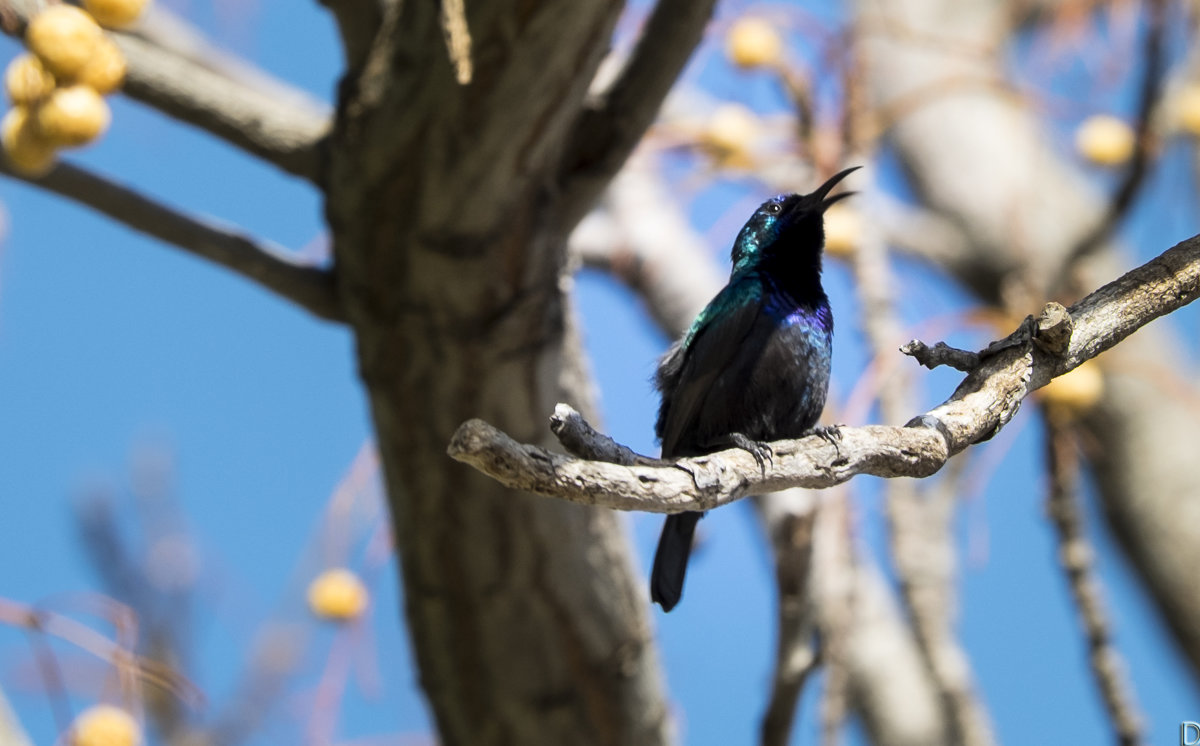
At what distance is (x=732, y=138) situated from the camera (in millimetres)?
4629

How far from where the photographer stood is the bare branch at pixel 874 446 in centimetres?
189

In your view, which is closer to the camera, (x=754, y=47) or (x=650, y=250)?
(x=754, y=47)

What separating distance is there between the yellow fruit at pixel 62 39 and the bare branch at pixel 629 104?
126 centimetres

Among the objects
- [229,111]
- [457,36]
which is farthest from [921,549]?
[229,111]

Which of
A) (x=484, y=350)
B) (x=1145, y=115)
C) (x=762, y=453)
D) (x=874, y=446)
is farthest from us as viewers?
(x=1145, y=115)

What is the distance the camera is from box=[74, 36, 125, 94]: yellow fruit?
8.34ft

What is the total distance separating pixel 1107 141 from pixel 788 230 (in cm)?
195

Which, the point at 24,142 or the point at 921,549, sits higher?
the point at 24,142

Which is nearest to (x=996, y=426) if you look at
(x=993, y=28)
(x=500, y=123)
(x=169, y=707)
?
(x=500, y=123)

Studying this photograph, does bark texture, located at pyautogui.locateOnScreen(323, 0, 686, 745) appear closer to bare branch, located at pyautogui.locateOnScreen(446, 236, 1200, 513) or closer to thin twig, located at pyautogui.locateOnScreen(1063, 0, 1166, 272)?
bare branch, located at pyautogui.locateOnScreen(446, 236, 1200, 513)

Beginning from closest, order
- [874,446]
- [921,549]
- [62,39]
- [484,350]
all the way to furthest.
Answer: [874,446]
[62,39]
[484,350]
[921,549]

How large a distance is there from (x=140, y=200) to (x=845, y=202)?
8.72ft

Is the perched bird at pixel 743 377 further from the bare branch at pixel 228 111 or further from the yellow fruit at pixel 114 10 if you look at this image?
the yellow fruit at pixel 114 10

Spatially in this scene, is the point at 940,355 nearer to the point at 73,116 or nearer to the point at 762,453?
the point at 762,453
